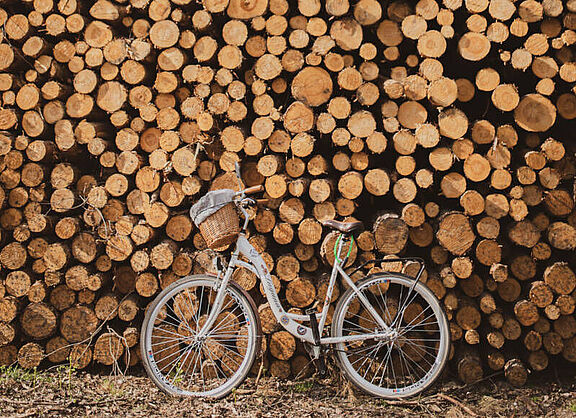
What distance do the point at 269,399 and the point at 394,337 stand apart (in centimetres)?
93

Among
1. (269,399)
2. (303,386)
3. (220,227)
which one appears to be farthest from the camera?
(303,386)

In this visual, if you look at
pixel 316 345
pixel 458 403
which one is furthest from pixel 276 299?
pixel 458 403

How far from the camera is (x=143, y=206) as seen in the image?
3.91 meters

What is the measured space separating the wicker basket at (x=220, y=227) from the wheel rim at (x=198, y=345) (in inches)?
12.9

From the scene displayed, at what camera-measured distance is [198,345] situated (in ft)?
11.0

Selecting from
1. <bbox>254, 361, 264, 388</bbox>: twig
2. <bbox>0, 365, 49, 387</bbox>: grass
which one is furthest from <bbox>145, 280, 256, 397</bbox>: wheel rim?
<bbox>0, 365, 49, 387</bbox>: grass

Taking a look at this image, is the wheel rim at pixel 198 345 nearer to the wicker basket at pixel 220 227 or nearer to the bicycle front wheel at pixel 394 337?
the wicker basket at pixel 220 227

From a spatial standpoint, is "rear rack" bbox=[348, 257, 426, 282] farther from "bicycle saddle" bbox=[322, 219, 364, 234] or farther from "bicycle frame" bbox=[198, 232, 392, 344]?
"bicycle saddle" bbox=[322, 219, 364, 234]

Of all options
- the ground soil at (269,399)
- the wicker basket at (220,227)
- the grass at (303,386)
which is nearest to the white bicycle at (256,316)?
the wicker basket at (220,227)

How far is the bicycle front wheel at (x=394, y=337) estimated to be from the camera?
11.2ft

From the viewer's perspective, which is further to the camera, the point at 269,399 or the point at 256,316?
the point at 269,399

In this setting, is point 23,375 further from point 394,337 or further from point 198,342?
point 394,337

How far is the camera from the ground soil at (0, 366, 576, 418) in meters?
3.29

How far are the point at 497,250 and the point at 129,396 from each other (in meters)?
2.70
